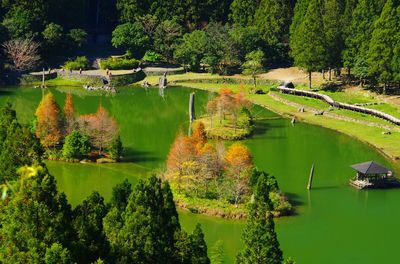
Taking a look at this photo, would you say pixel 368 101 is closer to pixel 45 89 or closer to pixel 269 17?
pixel 269 17

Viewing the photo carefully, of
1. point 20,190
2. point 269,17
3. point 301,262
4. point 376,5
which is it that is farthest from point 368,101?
point 20,190

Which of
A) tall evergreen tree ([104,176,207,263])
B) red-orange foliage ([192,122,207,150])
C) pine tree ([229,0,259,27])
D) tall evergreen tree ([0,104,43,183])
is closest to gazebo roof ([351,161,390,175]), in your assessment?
red-orange foliage ([192,122,207,150])

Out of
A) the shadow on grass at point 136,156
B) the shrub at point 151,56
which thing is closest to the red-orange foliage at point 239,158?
the shadow on grass at point 136,156

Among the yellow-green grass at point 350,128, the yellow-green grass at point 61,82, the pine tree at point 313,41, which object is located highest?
the pine tree at point 313,41

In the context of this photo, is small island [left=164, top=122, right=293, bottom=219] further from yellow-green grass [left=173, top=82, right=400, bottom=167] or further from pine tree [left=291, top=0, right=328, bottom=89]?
pine tree [left=291, top=0, right=328, bottom=89]

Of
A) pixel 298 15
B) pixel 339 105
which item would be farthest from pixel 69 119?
pixel 298 15

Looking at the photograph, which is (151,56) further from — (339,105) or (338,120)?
(338,120)

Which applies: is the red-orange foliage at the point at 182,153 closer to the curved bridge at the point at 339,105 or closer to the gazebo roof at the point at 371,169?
the gazebo roof at the point at 371,169

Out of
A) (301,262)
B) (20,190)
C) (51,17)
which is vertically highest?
(51,17)
